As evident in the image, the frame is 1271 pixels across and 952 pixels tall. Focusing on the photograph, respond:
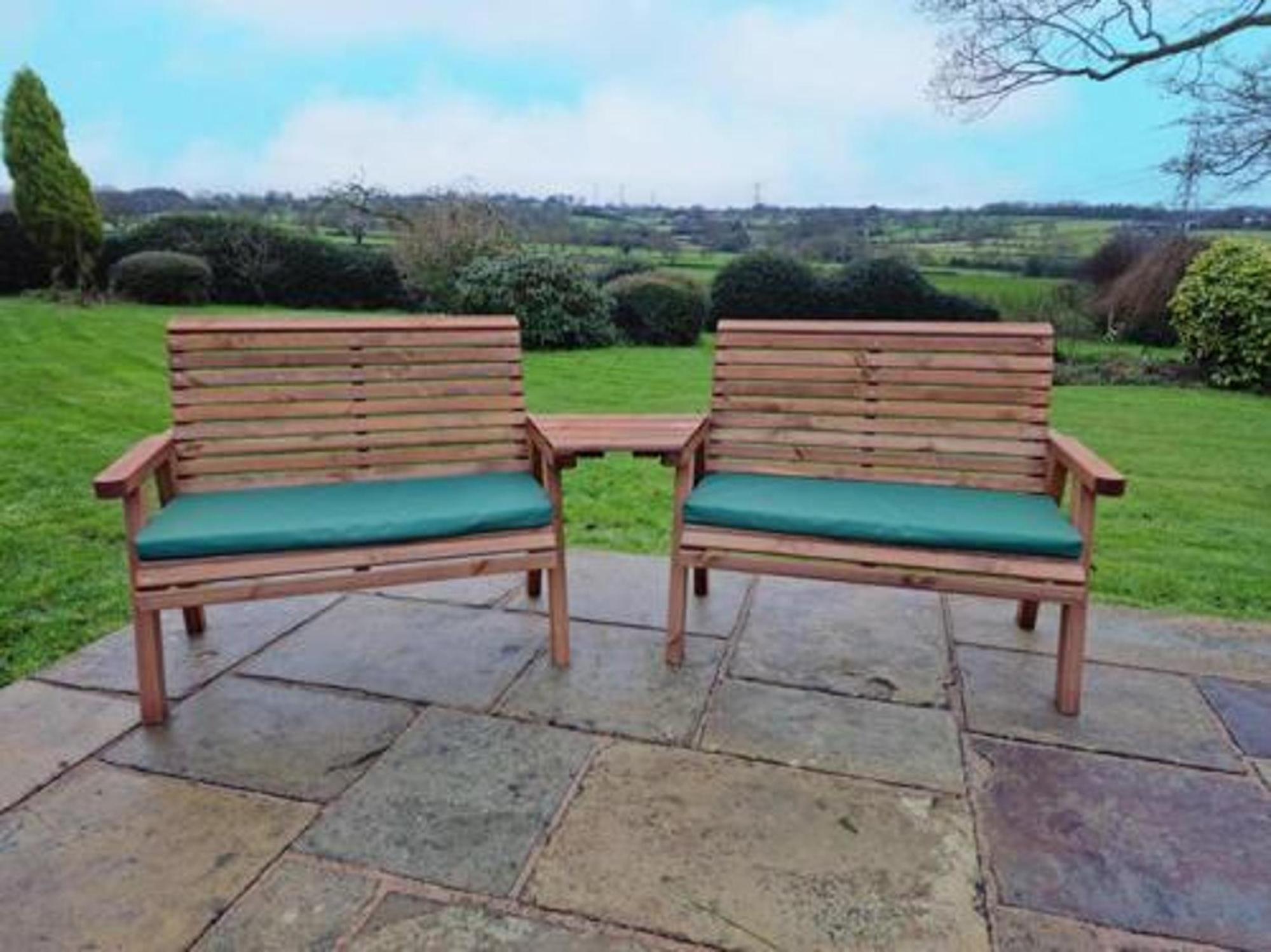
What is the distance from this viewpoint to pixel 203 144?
38.4 feet

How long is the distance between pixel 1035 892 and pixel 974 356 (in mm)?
1822

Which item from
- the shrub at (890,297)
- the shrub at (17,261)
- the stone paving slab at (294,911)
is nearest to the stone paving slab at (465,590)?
the stone paving slab at (294,911)

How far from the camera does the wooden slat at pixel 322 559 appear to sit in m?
2.35

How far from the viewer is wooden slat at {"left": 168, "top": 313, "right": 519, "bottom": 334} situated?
2973mm

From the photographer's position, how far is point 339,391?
10.1 ft

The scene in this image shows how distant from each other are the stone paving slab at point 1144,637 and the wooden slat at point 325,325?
1939 millimetres

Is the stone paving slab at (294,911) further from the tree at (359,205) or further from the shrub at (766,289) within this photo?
the tree at (359,205)

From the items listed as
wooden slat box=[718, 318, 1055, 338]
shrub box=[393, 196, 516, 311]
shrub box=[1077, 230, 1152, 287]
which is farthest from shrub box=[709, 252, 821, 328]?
wooden slat box=[718, 318, 1055, 338]

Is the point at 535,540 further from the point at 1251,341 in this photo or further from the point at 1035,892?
the point at 1251,341

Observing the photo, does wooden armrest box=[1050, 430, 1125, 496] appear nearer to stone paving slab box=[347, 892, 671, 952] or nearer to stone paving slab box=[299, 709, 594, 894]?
stone paving slab box=[299, 709, 594, 894]

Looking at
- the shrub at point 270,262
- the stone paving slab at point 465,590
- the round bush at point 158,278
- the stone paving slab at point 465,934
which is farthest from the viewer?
the shrub at point 270,262

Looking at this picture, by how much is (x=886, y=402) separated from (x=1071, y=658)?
1.05 m

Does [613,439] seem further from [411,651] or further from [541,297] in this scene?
[541,297]

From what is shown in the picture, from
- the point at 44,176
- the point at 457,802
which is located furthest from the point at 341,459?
the point at 44,176
